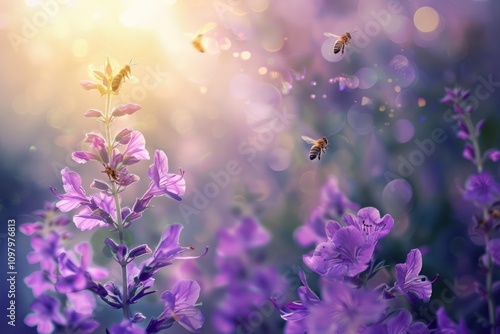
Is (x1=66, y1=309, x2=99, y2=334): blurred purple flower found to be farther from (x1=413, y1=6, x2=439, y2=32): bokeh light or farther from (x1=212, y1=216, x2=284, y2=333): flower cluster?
(x1=413, y1=6, x2=439, y2=32): bokeh light

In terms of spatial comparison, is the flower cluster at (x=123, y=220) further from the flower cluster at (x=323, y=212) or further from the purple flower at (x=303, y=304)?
the flower cluster at (x=323, y=212)

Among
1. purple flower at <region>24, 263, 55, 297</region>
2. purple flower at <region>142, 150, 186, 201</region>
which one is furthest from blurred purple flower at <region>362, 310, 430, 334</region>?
purple flower at <region>24, 263, 55, 297</region>

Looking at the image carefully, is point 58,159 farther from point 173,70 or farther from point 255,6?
point 255,6

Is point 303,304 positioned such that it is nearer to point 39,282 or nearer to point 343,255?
point 343,255

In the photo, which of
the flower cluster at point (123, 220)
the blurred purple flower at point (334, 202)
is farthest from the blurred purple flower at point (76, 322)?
the blurred purple flower at point (334, 202)

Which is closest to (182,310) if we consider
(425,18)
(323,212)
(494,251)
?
(323,212)

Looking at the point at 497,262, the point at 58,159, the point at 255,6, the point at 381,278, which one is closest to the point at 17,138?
the point at 58,159

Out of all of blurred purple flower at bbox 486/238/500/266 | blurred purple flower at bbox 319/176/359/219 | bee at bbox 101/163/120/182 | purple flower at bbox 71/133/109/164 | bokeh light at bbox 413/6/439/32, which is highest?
bokeh light at bbox 413/6/439/32
